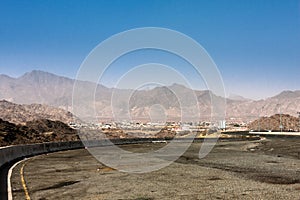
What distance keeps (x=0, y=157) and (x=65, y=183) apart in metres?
8.70

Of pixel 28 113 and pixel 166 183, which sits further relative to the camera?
pixel 28 113

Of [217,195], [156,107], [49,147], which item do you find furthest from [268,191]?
[156,107]

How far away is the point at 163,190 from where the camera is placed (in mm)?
12078

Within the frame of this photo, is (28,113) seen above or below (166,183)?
above

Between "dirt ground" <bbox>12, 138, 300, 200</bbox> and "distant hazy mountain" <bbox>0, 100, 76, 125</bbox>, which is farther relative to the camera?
"distant hazy mountain" <bbox>0, 100, 76, 125</bbox>

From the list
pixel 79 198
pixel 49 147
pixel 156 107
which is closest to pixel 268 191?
pixel 79 198

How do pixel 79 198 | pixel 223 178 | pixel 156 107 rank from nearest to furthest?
1. pixel 79 198
2. pixel 223 178
3. pixel 156 107

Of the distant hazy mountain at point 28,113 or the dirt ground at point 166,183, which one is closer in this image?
the dirt ground at point 166,183

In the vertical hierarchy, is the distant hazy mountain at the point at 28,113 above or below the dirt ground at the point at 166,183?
above

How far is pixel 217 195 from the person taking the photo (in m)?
11.0

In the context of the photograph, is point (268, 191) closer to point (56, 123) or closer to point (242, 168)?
point (242, 168)

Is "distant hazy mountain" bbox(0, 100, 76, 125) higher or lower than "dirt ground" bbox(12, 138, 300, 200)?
higher

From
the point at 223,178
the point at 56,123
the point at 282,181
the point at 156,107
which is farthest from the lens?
the point at 156,107

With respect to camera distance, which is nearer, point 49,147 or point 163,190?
point 163,190
